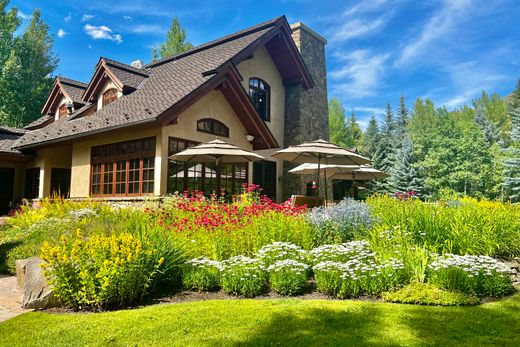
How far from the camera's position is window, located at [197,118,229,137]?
14.0 metres

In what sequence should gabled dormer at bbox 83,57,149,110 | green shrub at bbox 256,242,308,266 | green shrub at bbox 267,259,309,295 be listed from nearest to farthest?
green shrub at bbox 267,259,309,295
green shrub at bbox 256,242,308,266
gabled dormer at bbox 83,57,149,110

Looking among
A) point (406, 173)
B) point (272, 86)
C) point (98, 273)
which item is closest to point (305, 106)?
point (272, 86)

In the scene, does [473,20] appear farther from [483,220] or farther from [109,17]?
[109,17]

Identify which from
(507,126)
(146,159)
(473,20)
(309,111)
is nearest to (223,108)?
(146,159)

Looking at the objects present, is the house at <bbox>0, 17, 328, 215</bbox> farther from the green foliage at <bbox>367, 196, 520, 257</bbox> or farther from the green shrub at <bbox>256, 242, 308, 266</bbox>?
the green foliage at <bbox>367, 196, 520, 257</bbox>

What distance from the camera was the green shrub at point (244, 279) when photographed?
5.22 metres

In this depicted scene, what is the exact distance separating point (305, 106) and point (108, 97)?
953 cm

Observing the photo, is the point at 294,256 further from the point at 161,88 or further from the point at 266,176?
the point at 266,176

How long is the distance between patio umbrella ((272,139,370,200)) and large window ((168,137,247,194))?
9.22 ft

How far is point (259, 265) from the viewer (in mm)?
5566

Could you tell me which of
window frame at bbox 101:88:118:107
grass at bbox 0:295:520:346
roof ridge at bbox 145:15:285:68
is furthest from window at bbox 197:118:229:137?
grass at bbox 0:295:520:346

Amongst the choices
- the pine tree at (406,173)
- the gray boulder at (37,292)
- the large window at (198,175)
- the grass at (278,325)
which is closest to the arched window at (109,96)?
the large window at (198,175)

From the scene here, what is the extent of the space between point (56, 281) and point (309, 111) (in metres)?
17.3

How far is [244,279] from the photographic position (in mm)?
5199
